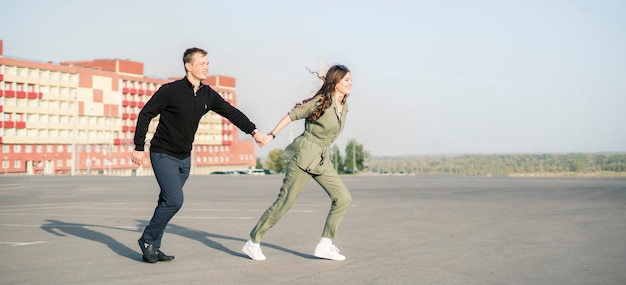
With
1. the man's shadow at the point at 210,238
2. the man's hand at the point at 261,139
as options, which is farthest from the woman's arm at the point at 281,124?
the man's shadow at the point at 210,238

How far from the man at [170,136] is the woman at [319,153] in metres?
0.41

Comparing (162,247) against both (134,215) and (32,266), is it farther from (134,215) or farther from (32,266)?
(134,215)

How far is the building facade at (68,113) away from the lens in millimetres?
113938

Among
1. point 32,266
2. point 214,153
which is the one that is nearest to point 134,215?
point 32,266

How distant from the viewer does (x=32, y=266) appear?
7.49 meters

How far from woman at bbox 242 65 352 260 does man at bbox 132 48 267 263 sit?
1.35 ft

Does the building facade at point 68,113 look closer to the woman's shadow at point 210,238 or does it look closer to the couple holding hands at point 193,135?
the woman's shadow at point 210,238

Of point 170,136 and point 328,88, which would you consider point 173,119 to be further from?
point 328,88

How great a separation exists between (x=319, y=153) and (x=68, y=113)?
12391 cm

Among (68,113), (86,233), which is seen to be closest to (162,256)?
(86,233)

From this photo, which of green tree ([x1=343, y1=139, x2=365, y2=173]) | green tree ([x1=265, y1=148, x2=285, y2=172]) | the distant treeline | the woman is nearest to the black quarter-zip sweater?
the woman

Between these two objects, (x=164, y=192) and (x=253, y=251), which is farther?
(x=253, y=251)

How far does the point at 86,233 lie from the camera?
10.8m

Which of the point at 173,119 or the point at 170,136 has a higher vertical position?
the point at 173,119
